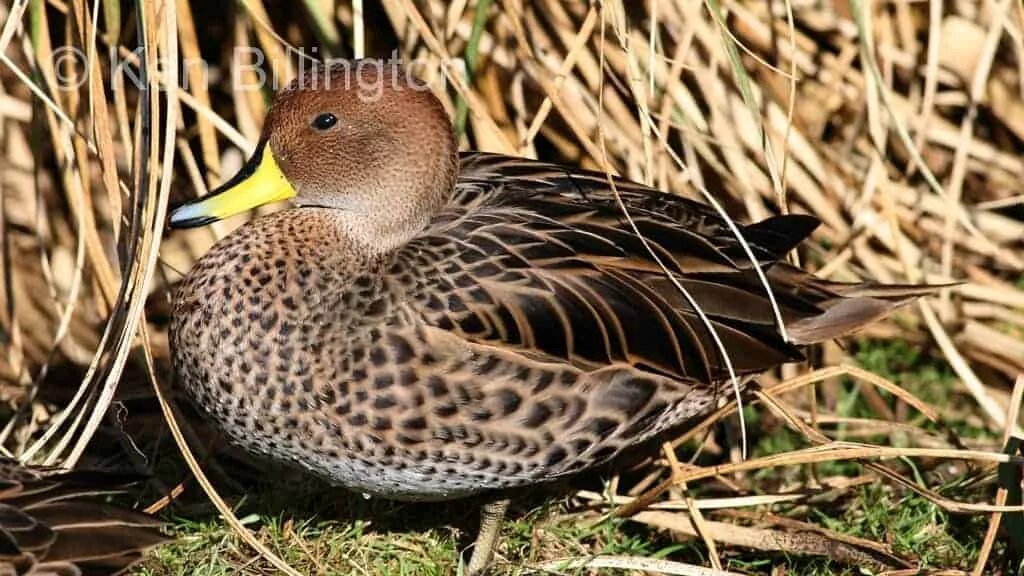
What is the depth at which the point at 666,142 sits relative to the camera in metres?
3.65

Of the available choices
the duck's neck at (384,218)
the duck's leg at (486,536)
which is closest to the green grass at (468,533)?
the duck's leg at (486,536)

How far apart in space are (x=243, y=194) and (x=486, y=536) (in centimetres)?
101

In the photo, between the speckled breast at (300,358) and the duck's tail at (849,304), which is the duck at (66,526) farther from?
the duck's tail at (849,304)

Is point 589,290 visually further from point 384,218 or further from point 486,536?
point 486,536

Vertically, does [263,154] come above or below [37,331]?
above

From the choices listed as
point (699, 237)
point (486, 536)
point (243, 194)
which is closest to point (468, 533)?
point (486, 536)

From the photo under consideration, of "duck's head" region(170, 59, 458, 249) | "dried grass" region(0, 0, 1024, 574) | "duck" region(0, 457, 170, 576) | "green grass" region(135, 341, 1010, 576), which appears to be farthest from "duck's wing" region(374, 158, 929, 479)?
"duck" region(0, 457, 170, 576)

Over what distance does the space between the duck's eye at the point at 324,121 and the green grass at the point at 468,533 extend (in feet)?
3.31

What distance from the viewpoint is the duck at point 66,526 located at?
297 cm

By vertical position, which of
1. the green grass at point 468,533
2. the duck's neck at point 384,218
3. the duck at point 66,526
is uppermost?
the duck's neck at point 384,218

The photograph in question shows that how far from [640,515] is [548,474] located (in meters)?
0.60

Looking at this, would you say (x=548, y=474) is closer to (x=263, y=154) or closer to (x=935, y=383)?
(x=263, y=154)

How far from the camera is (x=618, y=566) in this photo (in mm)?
3533

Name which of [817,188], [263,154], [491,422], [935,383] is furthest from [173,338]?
[935,383]
